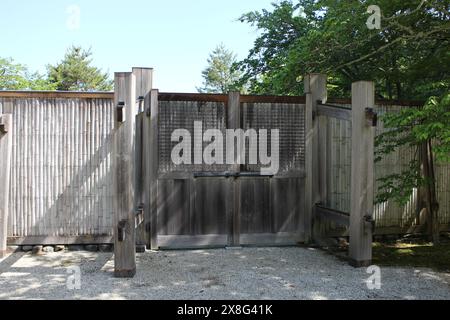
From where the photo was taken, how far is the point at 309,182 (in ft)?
19.3

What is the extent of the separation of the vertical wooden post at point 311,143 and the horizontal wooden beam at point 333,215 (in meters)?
0.13

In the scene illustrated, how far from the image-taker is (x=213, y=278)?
430 cm

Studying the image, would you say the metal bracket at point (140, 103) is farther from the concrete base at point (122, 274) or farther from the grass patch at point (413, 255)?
the grass patch at point (413, 255)

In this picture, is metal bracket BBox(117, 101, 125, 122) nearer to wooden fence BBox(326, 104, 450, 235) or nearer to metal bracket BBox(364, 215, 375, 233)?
metal bracket BBox(364, 215, 375, 233)

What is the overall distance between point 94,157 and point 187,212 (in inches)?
57.4

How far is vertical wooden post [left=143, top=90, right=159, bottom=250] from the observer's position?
18.1 ft

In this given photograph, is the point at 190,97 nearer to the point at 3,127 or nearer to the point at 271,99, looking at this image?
the point at 271,99

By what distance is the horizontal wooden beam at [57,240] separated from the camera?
534 centimetres

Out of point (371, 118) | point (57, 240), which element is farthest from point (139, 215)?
point (371, 118)

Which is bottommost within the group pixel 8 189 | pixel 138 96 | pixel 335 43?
pixel 8 189

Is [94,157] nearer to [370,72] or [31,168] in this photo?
[31,168]

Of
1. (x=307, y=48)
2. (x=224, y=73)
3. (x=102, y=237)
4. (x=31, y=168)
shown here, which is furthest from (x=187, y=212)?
(x=224, y=73)

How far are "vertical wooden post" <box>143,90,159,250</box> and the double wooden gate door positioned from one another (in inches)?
2.5

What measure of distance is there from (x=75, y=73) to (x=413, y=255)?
31924 mm
